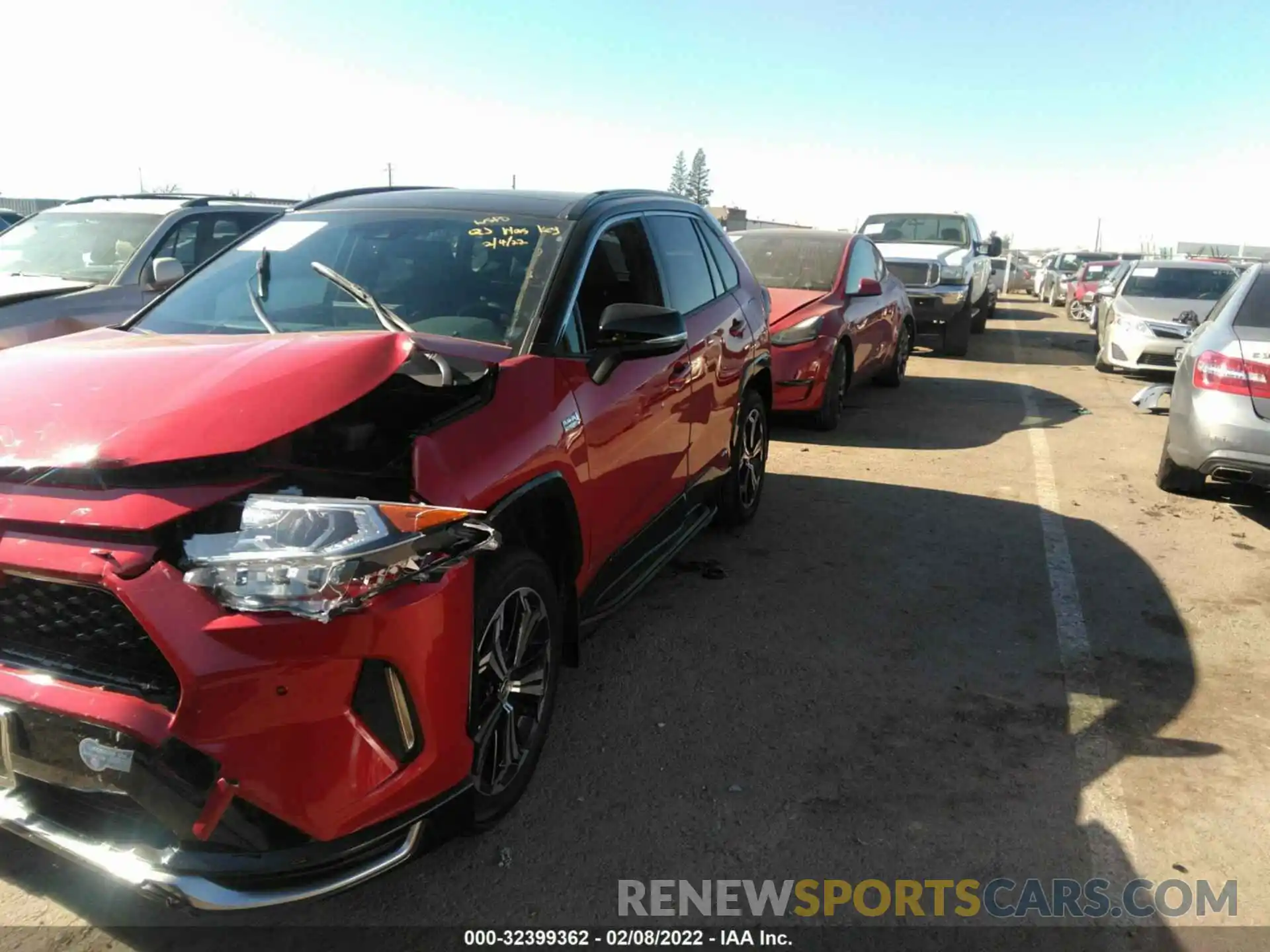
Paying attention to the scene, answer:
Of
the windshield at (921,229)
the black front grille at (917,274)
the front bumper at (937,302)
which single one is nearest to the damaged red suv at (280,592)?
the front bumper at (937,302)

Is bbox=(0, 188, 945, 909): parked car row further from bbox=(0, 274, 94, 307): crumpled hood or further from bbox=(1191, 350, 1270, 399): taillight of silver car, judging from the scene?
bbox=(1191, 350, 1270, 399): taillight of silver car

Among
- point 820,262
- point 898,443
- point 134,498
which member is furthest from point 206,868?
point 820,262

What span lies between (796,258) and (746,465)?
15.6 ft

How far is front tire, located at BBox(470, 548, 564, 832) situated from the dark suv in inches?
179

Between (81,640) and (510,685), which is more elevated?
(81,640)

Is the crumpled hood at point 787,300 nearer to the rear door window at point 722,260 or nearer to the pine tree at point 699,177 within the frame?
the rear door window at point 722,260

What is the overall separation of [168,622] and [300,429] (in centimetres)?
55

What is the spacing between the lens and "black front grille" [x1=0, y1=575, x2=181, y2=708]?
2.10 m

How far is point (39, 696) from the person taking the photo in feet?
7.00

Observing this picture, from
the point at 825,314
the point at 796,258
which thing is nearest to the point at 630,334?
the point at 825,314

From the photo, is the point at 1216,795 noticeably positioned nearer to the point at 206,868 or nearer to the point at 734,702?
the point at 734,702

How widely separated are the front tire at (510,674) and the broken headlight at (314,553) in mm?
367

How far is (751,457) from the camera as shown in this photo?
5.90 meters

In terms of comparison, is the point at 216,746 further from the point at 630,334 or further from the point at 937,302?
the point at 937,302
